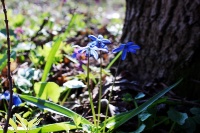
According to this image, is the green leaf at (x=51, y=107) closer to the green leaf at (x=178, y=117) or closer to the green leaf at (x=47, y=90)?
the green leaf at (x=47, y=90)

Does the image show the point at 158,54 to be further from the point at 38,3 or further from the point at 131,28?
the point at 38,3

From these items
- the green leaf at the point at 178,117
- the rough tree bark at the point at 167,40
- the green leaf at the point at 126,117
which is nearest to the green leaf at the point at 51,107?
the green leaf at the point at 126,117

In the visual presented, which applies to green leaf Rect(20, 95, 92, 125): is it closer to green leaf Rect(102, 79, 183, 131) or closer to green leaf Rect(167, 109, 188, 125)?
green leaf Rect(102, 79, 183, 131)

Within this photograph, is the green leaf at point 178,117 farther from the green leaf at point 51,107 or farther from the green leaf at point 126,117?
the green leaf at point 51,107

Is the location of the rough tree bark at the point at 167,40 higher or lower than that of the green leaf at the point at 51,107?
higher

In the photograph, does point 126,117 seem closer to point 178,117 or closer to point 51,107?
point 178,117

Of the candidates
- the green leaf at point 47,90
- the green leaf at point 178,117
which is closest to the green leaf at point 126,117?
the green leaf at point 178,117

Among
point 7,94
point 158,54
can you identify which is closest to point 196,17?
point 158,54

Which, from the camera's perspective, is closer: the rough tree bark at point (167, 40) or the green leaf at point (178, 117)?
the green leaf at point (178, 117)
